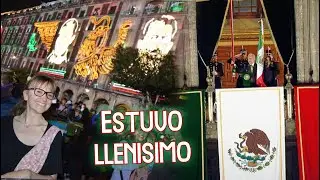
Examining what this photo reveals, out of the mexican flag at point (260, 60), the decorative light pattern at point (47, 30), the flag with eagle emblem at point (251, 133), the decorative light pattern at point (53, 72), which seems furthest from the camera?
the decorative light pattern at point (47, 30)

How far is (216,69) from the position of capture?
21.5 feet

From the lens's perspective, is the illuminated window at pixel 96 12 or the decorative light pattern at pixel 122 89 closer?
the decorative light pattern at pixel 122 89

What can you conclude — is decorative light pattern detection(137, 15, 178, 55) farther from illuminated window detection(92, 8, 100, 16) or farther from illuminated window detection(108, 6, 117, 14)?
illuminated window detection(92, 8, 100, 16)

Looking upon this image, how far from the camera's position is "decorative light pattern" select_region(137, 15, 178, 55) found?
258 inches

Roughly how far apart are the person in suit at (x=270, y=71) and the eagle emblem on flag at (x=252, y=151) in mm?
623

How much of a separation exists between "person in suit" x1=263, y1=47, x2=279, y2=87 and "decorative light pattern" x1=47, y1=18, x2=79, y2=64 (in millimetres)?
2468

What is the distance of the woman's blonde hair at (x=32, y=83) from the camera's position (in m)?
6.54

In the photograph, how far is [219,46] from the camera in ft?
21.5

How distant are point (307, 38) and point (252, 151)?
157cm

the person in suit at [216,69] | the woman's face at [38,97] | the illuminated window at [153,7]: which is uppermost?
the illuminated window at [153,7]

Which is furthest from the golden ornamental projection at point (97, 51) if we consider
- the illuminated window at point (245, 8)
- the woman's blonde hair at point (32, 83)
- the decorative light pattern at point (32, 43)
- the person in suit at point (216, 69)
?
the illuminated window at point (245, 8)

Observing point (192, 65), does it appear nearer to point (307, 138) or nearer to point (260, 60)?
point (260, 60)

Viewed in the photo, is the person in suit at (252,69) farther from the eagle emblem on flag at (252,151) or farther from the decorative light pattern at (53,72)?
the decorative light pattern at (53,72)

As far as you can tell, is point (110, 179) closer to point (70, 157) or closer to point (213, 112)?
point (70, 157)
